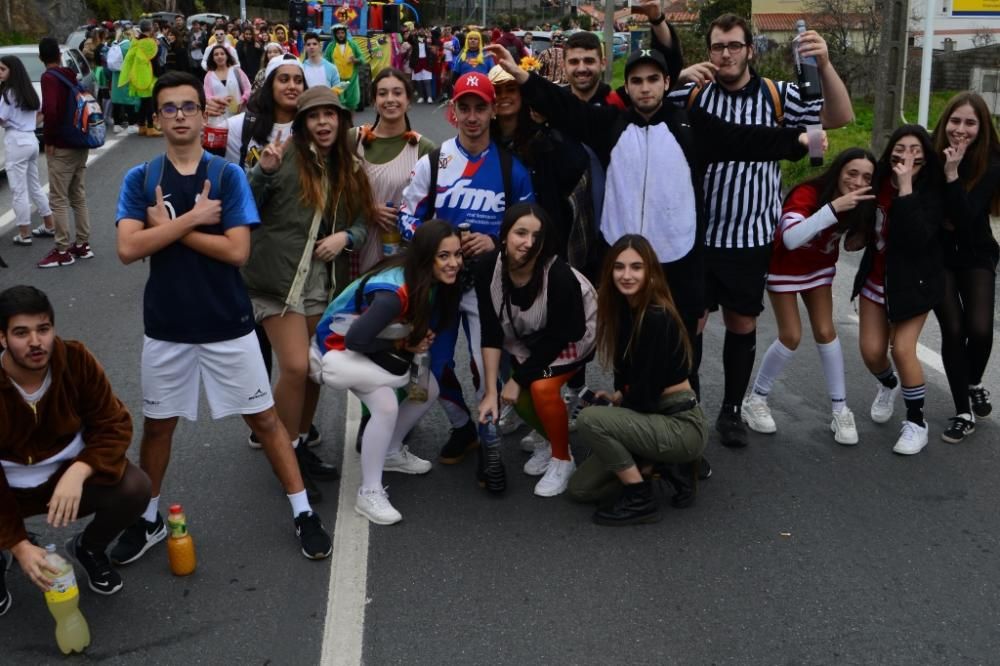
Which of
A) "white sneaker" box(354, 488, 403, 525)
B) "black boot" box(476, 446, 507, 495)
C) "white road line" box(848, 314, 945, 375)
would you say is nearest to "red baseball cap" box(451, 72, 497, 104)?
"black boot" box(476, 446, 507, 495)

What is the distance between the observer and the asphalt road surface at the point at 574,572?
12.7 feet

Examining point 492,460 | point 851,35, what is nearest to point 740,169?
point 492,460

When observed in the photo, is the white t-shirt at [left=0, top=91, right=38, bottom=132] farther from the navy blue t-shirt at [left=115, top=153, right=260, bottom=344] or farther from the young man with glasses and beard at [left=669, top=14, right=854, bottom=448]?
the young man with glasses and beard at [left=669, top=14, right=854, bottom=448]

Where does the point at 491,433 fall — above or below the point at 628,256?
below

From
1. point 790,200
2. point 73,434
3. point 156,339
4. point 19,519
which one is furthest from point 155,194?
point 790,200

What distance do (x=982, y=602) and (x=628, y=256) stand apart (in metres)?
1.98

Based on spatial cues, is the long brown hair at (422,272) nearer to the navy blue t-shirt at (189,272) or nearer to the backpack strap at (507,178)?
the backpack strap at (507,178)

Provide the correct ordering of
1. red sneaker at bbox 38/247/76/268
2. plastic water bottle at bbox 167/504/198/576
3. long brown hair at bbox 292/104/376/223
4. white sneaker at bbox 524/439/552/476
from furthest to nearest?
red sneaker at bbox 38/247/76/268, white sneaker at bbox 524/439/552/476, long brown hair at bbox 292/104/376/223, plastic water bottle at bbox 167/504/198/576

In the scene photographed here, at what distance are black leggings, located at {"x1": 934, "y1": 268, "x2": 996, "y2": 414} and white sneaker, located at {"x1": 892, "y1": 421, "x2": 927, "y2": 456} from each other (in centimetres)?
31

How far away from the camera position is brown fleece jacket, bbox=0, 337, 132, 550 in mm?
3920

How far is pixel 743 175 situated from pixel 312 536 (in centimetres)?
272

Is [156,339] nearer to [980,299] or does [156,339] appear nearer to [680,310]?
[680,310]

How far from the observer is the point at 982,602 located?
13.6 ft

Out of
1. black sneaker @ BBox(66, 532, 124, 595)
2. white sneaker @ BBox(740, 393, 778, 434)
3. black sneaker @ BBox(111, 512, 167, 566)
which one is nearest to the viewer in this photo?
black sneaker @ BBox(66, 532, 124, 595)
